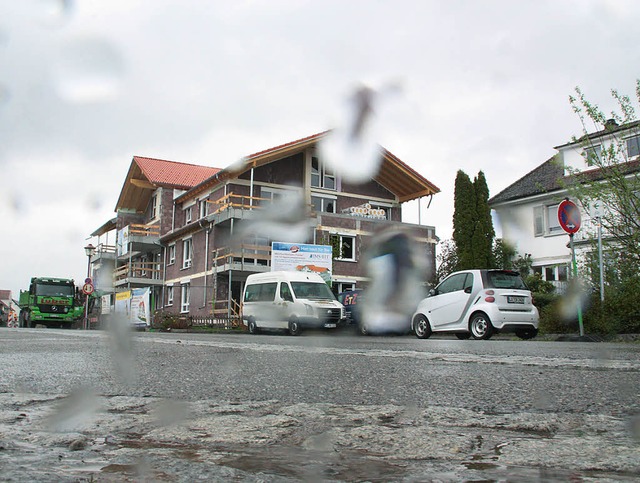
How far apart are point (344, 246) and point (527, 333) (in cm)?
1662

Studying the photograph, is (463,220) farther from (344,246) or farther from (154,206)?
(154,206)

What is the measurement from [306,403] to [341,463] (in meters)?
1.41

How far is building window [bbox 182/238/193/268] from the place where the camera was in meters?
33.9

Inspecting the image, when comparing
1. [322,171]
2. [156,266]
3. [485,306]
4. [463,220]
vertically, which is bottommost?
[485,306]

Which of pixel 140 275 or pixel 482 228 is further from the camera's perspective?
pixel 140 275

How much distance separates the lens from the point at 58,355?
713 cm

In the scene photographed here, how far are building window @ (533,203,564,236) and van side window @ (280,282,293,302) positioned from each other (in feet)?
54.4

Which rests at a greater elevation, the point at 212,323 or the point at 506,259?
the point at 506,259

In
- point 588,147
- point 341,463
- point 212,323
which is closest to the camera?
point 341,463

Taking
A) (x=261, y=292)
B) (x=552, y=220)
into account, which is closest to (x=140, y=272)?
(x=261, y=292)

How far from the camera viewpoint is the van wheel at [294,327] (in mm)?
19125

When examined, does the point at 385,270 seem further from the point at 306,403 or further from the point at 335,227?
the point at 335,227

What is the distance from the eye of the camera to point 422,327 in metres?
14.8

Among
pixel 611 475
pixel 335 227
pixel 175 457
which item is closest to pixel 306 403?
pixel 175 457
